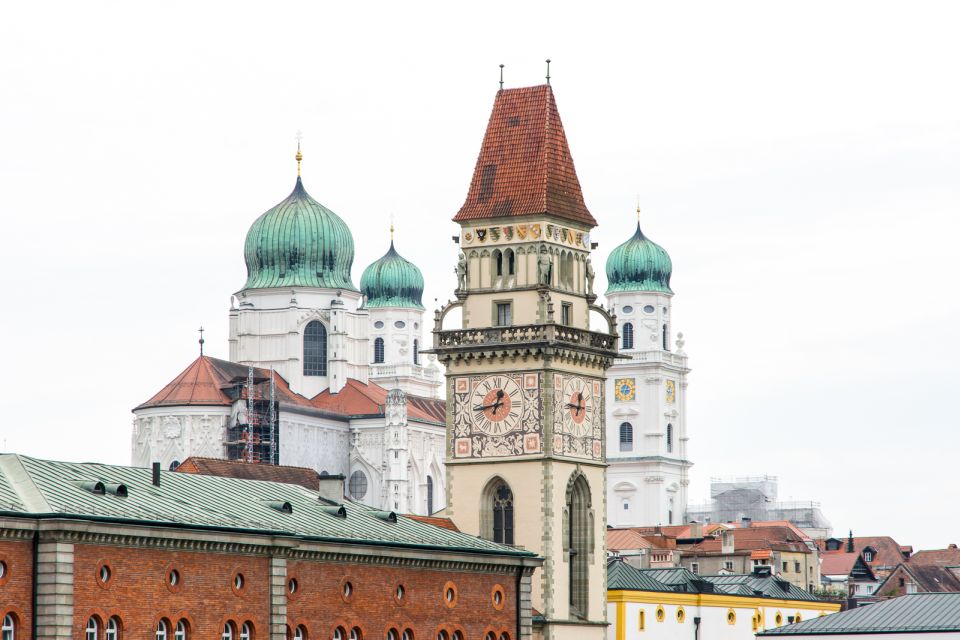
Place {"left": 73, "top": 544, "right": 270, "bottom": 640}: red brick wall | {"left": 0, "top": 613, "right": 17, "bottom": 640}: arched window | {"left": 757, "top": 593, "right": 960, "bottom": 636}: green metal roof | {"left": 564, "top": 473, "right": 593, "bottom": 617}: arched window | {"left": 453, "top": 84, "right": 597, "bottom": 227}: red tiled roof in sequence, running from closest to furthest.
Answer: {"left": 0, "top": 613, "right": 17, "bottom": 640}: arched window < {"left": 73, "top": 544, "right": 270, "bottom": 640}: red brick wall < {"left": 757, "top": 593, "right": 960, "bottom": 636}: green metal roof < {"left": 564, "top": 473, "right": 593, "bottom": 617}: arched window < {"left": 453, "top": 84, "right": 597, "bottom": 227}: red tiled roof

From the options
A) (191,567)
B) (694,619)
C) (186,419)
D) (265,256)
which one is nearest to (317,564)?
(191,567)

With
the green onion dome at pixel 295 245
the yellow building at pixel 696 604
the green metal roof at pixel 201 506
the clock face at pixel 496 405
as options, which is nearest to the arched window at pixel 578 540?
the clock face at pixel 496 405

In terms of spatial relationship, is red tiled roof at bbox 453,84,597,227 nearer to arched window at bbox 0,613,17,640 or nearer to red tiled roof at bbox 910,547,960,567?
arched window at bbox 0,613,17,640

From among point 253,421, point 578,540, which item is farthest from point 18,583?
point 253,421

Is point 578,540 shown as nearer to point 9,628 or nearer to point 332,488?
point 332,488

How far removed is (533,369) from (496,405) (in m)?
2.06

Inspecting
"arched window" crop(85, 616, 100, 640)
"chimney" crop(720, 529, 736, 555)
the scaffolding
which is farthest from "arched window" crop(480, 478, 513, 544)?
"chimney" crop(720, 529, 736, 555)

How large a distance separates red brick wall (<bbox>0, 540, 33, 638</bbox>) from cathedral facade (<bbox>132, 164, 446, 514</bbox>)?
84.5 metres

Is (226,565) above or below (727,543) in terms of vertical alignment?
below

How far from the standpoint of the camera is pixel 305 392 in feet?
540

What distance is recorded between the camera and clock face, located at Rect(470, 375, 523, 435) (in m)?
93.8

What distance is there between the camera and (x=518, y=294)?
94.6 meters

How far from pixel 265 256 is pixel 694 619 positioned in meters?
60.3

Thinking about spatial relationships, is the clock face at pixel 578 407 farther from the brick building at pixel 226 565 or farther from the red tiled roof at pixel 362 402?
the red tiled roof at pixel 362 402
